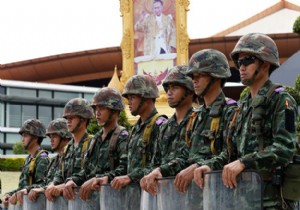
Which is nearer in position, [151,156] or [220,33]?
[151,156]

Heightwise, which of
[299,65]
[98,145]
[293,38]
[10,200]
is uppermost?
[293,38]

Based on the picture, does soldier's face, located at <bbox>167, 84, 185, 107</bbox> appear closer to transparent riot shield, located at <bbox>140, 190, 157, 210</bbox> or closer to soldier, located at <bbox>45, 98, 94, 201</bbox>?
transparent riot shield, located at <bbox>140, 190, 157, 210</bbox>

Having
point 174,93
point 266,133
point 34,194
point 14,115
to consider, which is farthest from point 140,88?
point 14,115

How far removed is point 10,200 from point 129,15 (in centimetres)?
2884

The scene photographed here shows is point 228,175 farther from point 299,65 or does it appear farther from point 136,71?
point 136,71

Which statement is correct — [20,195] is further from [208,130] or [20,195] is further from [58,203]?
[208,130]

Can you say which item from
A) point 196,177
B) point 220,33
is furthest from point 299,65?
point 220,33

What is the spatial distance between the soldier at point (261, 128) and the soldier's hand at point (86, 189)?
2.15 m

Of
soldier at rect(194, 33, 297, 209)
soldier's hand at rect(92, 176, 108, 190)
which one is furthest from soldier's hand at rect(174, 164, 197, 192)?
soldier's hand at rect(92, 176, 108, 190)

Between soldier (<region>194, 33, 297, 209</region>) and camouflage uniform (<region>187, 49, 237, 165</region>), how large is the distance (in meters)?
0.40

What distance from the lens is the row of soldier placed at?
5359mm

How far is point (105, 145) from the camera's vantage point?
8.20m

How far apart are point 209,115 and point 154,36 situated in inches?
1277

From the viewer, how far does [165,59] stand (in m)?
38.6
